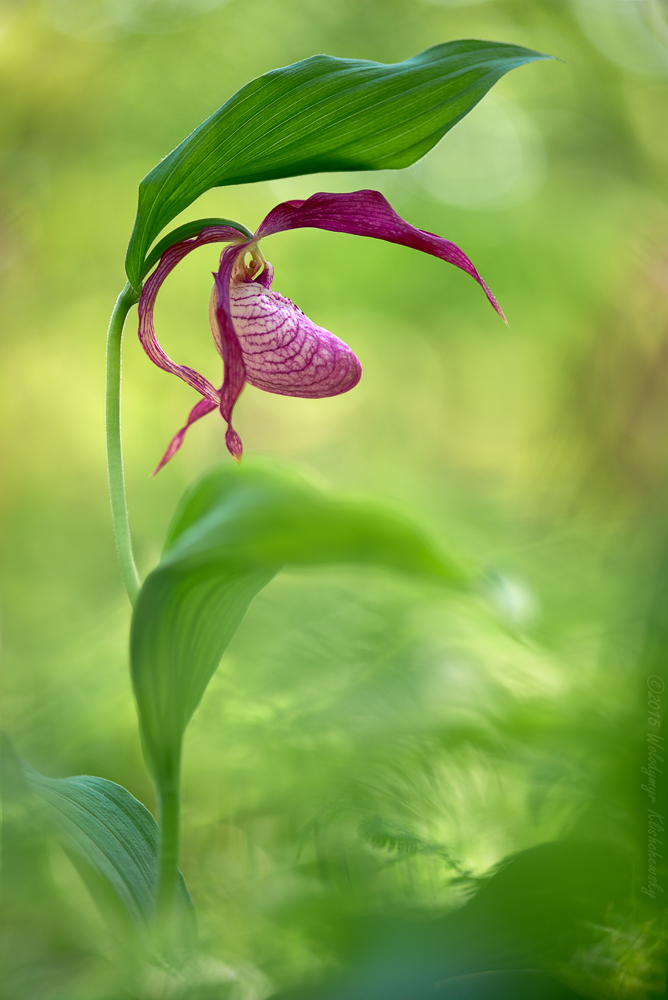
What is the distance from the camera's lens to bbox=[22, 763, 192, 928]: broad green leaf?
454 millimetres

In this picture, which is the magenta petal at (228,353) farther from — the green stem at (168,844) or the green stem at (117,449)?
the green stem at (168,844)

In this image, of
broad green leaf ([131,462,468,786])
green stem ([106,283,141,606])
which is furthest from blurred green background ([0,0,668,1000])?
green stem ([106,283,141,606])

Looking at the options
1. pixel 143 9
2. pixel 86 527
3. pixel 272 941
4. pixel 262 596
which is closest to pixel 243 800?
pixel 262 596

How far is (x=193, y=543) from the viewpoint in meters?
0.36

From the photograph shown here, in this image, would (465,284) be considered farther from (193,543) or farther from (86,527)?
(193,543)

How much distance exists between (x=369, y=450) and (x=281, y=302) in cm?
310

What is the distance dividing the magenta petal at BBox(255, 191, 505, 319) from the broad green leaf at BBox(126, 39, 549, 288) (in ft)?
0.10

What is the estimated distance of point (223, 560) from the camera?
341 millimetres

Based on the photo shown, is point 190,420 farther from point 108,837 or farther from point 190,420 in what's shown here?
point 108,837

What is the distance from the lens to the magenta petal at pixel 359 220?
51cm

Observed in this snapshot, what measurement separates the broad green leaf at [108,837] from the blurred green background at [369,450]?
1.4 inches

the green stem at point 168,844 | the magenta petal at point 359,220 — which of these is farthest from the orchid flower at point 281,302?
the green stem at point 168,844

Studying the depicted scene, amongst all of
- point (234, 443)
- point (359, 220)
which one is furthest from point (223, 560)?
point (359, 220)

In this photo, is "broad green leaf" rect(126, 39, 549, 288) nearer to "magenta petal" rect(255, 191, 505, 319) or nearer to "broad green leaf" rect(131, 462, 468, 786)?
"magenta petal" rect(255, 191, 505, 319)
